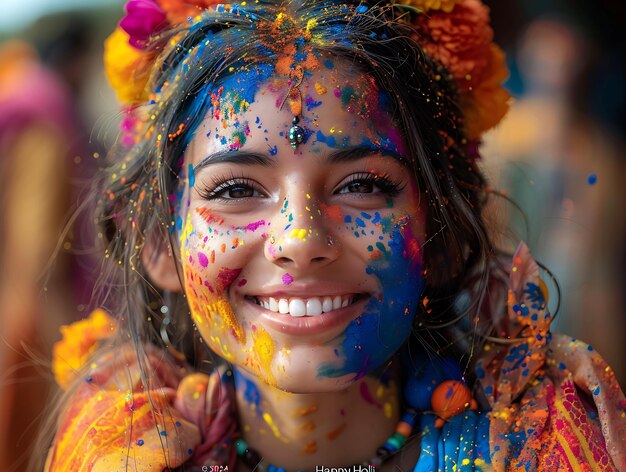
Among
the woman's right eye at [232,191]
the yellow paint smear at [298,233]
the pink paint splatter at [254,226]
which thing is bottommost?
the pink paint splatter at [254,226]

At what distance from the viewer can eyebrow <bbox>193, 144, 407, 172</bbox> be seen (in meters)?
1.49

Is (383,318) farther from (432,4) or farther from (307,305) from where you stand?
(432,4)

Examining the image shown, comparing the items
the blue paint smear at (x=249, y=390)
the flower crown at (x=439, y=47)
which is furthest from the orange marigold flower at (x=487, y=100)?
the blue paint smear at (x=249, y=390)

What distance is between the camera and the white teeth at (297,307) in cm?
148

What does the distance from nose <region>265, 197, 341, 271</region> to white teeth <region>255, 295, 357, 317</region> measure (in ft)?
0.25

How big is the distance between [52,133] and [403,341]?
2234 mm

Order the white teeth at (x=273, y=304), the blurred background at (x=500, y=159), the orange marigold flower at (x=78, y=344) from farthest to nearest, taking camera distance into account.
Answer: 1. the blurred background at (x=500, y=159)
2. the orange marigold flower at (x=78, y=344)
3. the white teeth at (x=273, y=304)

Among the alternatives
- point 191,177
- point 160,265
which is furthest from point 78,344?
point 191,177

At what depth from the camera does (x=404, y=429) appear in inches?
65.9

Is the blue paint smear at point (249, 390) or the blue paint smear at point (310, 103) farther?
the blue paint smear at point (249, 390)

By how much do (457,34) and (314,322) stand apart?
77 centimetres

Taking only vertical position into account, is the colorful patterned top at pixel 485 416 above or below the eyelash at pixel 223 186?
below

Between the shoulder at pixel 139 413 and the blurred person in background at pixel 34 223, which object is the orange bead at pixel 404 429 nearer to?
the shoulder at pixel 139 413

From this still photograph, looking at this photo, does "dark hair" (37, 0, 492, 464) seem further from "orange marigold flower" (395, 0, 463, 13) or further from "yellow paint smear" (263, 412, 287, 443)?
"yellow paint smear" (263, 412, 287, 443)
